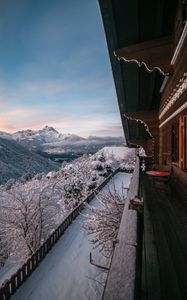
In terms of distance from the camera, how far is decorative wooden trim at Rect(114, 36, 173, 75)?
5.02m

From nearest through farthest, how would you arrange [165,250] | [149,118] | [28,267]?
1. [165,250]
2. [28,267]
3. [149,118]

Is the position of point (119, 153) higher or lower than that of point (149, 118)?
lower

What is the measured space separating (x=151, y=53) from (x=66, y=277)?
8.34 m

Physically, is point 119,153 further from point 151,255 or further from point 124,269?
point 124,269

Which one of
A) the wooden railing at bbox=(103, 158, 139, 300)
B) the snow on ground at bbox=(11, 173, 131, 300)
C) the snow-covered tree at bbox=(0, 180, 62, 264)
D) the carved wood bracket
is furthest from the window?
the snow-covered tree at bbox=(0, 180, 62, 264)

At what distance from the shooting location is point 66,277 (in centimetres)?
862

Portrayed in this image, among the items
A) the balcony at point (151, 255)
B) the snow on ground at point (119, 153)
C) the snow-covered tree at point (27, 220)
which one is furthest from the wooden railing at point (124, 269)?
the snow on ground at point (119, 153)

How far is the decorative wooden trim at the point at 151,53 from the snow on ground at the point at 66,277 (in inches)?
163

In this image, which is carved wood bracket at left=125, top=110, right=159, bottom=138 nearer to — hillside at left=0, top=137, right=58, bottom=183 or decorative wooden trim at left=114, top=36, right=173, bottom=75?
decorative wooden trim at left=114, top=36, right=173, bottom=75

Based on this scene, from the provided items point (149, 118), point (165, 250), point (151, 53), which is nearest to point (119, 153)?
point (149, 118)

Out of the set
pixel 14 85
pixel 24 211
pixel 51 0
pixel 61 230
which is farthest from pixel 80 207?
pixel 14 85

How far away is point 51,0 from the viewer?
245 inches

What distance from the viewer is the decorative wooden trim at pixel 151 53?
5.02 m

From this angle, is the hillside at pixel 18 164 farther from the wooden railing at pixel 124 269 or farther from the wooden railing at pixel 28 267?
the wooden railing at pixel 124 269
